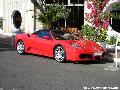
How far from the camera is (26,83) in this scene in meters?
9.91

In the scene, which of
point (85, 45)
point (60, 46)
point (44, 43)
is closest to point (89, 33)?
point (44, 43)

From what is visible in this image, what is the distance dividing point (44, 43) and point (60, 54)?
1.23m

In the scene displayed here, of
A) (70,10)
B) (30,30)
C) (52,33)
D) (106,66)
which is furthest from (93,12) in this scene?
(30,30)

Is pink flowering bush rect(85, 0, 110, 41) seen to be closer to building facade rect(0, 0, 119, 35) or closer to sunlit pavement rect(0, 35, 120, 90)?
sunlit pavement rect(0, 35, 120, 90)

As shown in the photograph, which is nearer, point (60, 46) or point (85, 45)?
point (85, 45)

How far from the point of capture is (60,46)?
14.5 m

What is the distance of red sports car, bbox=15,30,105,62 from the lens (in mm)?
14086

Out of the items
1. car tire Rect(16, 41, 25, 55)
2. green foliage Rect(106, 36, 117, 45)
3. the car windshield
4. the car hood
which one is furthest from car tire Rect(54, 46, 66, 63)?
green foliage Rect(106, 36, 117, 45)

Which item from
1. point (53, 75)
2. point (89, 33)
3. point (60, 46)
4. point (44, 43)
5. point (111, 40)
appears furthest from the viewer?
point (111, 40)

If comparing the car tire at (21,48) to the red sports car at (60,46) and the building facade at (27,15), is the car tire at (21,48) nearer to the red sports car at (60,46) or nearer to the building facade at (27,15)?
the red sports car at (60,46)

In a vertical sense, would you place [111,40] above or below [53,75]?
above

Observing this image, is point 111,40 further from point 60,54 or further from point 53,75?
point 53,75

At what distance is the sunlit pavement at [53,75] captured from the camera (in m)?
9.66

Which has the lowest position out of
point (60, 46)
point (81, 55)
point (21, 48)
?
point (81, 55)
